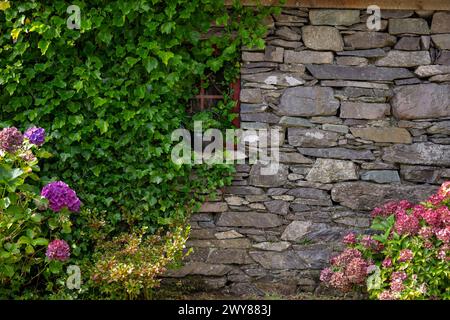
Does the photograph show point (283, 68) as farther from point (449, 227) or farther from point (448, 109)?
point (449, 227)

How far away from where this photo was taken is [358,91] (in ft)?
15.0

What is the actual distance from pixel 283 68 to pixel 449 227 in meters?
1.69

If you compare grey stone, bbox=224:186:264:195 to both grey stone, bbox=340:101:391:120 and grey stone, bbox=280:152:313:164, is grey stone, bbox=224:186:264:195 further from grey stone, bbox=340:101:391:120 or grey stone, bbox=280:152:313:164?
grey stone, bbox=340:101:391:120

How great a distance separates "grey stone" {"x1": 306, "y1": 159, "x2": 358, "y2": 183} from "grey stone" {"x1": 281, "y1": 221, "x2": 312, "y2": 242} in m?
0.36

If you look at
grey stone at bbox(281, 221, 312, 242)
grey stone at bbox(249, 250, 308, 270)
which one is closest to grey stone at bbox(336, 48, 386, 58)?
grey stone at bbox(281, 221, 312, 242)

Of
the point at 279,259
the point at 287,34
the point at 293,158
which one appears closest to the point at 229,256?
the point at 279,259

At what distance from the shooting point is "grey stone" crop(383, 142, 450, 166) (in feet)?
15.0

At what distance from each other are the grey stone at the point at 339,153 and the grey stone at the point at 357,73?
1.83 ft

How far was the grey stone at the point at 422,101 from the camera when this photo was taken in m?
4.54

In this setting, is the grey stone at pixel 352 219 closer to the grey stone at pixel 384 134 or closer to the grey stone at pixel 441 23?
the grey stone at pixel 384 134

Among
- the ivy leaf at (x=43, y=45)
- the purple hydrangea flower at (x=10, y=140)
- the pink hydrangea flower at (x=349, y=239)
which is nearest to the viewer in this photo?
the purple hydrangea flower at (x=10, y=140)

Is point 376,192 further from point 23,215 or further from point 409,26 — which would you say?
point 23,215

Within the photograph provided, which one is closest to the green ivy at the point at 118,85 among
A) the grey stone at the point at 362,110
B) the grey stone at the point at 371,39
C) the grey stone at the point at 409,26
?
the grey stone at the point at 371,39

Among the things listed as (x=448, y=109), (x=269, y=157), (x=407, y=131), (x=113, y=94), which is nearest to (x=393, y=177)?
(x=407, y=131)
